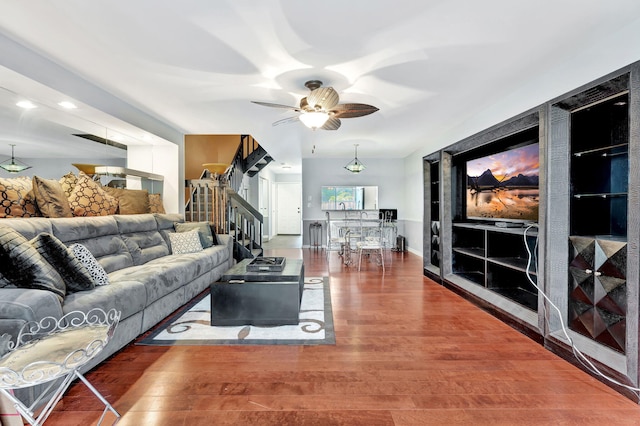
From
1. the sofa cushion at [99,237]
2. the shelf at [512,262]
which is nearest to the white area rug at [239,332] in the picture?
the sofa cushion at [99,237]

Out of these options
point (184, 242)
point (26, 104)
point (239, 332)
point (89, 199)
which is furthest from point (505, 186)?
point (26, 104)

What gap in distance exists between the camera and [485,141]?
3125 mm

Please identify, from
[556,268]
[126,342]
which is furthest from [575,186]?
[126,342]

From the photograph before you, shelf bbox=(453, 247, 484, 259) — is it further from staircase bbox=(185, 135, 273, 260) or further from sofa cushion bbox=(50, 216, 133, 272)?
sofa cushion bbox=(50, 216, 133, 272)

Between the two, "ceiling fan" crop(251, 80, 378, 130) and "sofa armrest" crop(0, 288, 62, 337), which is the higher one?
"ceiling fan" crop(251, 80, 378, 130)

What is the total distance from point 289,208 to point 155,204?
6956mm

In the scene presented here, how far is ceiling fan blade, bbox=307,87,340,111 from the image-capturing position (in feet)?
8.56

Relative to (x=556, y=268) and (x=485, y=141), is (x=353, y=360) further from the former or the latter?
(x=485, y=141)

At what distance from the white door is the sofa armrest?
372 inches

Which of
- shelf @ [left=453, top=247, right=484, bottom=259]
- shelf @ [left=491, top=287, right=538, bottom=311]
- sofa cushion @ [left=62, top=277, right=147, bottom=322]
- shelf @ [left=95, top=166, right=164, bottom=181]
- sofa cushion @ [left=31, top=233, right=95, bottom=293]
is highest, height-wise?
shelf @ [left=95, top=166, right=164, bottom=181]

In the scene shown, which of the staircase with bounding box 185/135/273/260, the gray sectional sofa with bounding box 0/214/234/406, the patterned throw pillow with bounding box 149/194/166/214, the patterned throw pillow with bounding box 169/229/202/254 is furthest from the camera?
the staircase with bounding box 185/135/273/260

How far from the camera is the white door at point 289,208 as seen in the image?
11.1 meters

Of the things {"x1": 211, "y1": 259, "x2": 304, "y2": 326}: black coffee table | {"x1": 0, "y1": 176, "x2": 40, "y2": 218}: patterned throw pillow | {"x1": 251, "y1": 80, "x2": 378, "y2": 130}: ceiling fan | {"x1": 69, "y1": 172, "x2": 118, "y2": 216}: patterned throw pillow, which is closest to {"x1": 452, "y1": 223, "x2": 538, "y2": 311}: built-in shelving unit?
{"x1": 251, "y1": 80, "x2": 378, "y2": 130}: ceiling fan

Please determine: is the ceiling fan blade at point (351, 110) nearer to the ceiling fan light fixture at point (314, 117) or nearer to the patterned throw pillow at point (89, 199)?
the ceiling fan light fixture at point (314, 117)
